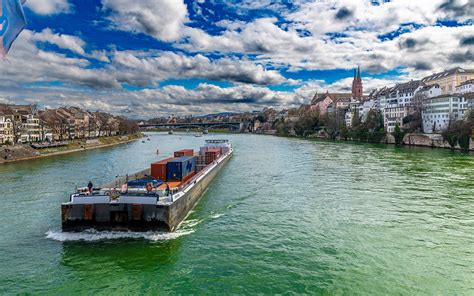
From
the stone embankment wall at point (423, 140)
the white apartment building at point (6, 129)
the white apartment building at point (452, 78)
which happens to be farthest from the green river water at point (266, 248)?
the white apartment building at point (452, 78)

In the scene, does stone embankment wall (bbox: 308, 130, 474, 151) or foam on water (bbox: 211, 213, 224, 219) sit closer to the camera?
foam on water (bbox: 211, 213, 224, 219)

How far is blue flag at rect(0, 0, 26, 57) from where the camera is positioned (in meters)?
4.90

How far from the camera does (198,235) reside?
15656 millimetres

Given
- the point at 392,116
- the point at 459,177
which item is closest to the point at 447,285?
the point at 459,177

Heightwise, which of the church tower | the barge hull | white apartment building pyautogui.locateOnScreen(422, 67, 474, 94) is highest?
the church tower

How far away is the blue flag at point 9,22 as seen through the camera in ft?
16.1

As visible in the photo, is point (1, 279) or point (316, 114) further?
point (316, 114)

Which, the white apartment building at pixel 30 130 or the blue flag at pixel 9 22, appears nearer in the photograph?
the blue flag at pixel 9 22

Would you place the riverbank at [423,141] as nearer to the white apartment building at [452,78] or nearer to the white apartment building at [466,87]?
the white apartment building at [466,87]

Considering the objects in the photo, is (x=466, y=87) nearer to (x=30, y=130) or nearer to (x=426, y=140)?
(x=426, y=140)

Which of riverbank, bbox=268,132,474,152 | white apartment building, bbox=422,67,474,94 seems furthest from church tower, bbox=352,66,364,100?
riverbank, bbox=268,132,474,152

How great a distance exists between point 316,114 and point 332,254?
122757 millimetres

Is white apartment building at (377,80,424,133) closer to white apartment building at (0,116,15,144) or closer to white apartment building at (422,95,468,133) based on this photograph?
white apartment building at (422,95,468,133)

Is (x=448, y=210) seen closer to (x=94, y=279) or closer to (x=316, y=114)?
(x=94, y=279)
